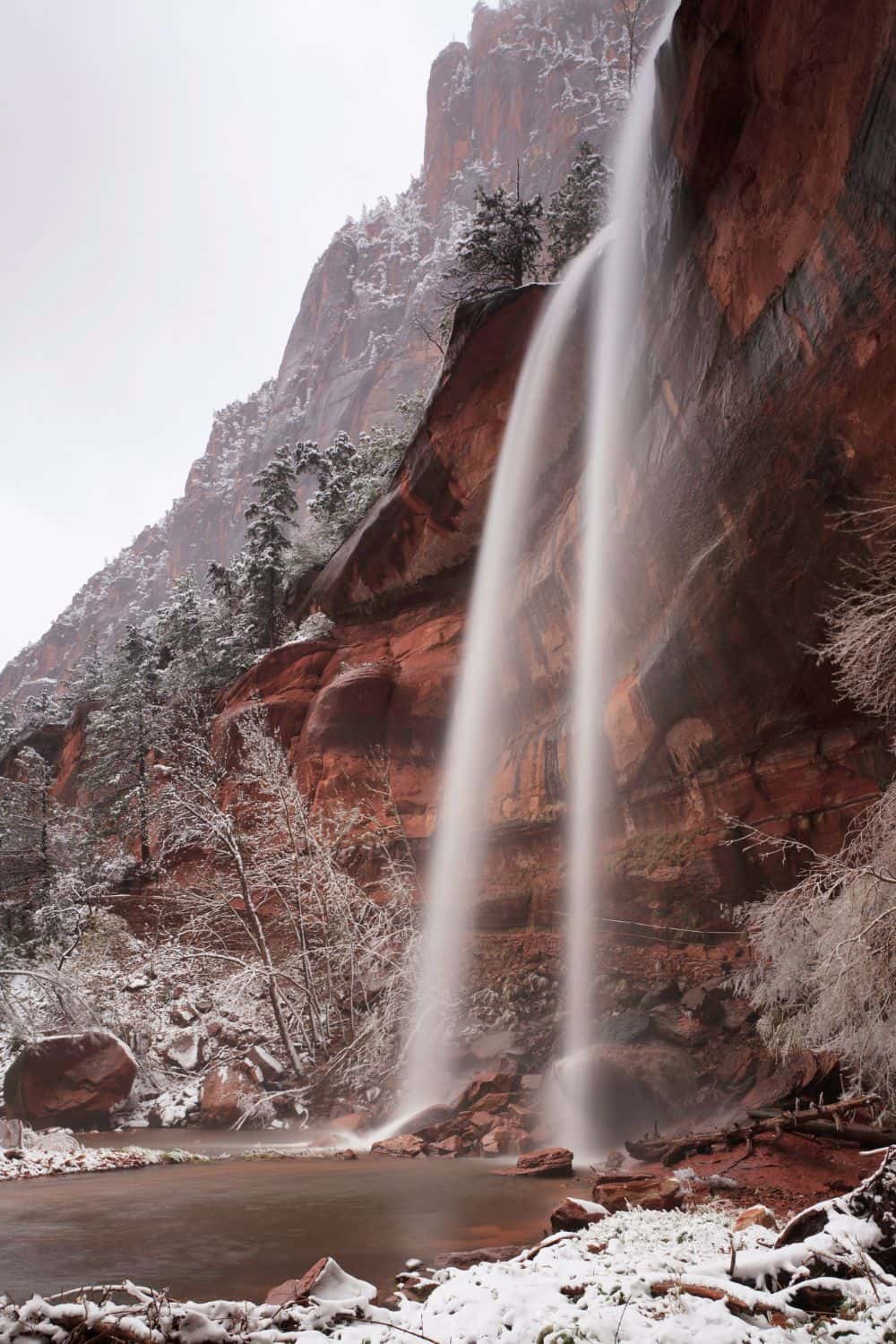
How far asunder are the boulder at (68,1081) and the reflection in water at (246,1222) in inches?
255

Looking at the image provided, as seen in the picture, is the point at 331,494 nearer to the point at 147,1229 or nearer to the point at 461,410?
the point at 461,410

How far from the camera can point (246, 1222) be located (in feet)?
21.5

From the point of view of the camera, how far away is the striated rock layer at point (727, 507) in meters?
9.84

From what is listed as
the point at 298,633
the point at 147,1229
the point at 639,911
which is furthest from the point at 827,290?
the point at 298,633

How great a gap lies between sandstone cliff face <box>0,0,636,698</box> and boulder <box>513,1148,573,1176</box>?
265 feet

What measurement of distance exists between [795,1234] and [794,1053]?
6.90 metres

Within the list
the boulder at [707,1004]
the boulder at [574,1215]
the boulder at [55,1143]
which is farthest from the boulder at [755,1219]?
the boulder at [55,1143]

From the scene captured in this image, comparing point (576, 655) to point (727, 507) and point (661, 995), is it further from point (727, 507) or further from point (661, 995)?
point (661, 995)

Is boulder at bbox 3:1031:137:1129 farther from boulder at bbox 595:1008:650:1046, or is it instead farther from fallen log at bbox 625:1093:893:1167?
fallen log at bbox 625:1093:893:1167

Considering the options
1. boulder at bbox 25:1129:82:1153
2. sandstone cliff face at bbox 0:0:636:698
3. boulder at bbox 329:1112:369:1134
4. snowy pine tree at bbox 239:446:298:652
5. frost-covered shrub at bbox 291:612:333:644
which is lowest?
boulder at bbox 329:1112:369:1134

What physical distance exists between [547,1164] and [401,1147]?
3.48m

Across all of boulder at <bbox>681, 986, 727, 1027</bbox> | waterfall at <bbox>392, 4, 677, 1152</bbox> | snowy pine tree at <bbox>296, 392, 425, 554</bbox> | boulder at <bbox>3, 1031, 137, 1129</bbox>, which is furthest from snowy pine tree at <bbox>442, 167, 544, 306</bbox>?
boulder at <bbox>3, 1031, 137, 1129</bbox>

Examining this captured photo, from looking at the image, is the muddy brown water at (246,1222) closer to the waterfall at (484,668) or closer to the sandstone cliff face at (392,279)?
the waterfall at (484,668)

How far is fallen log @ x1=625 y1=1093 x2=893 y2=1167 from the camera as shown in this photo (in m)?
8.13
